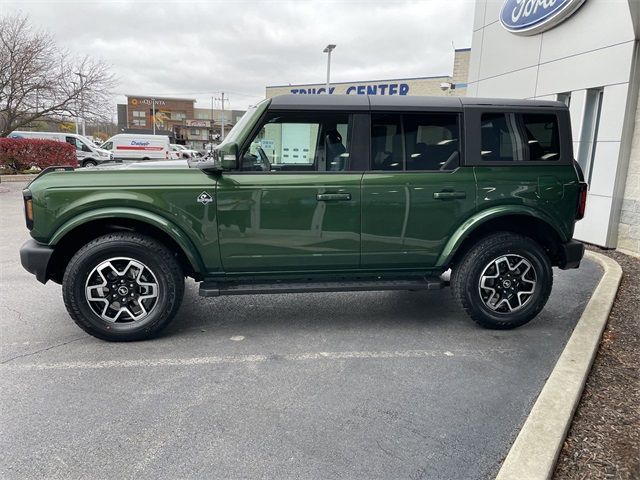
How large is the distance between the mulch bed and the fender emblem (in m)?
2.88

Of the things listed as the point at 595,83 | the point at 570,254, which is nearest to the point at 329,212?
the point at 570,254

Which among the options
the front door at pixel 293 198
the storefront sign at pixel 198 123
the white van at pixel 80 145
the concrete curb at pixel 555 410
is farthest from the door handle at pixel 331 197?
the storefront sign at pixel 198 123

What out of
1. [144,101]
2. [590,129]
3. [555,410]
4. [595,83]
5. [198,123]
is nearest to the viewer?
[555,410]

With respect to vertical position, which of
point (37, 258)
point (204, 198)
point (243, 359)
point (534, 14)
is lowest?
point (243, 359)

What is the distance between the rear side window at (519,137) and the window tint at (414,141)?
299 mm

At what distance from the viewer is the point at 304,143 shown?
12.8ft

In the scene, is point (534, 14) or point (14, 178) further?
point (14, 178)

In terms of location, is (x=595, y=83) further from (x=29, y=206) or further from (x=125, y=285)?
(x=29, y=206)

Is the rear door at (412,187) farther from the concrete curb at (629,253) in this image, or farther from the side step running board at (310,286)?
the concrete curb at (629,253)

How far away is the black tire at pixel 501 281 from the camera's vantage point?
407 centimetres

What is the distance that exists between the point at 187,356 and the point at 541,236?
331 centimetres

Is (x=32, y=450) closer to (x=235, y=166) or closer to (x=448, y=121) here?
(x=235, y=166)

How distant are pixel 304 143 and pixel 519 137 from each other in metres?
1.92

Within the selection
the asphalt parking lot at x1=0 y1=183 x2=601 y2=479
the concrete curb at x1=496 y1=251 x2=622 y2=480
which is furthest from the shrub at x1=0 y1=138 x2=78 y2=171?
the concrete curb at x1=496 y1=251 x2=622 y2=480
